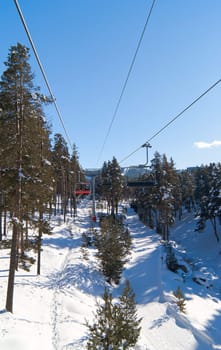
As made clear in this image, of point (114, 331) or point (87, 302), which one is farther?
point (87, 302)

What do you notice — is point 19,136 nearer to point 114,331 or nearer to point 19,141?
point 19,141

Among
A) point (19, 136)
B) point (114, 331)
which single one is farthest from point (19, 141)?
point (114, 331)

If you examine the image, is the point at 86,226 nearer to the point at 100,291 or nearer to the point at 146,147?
the point at 100,291

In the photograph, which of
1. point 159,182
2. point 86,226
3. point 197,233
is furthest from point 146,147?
point 197,233

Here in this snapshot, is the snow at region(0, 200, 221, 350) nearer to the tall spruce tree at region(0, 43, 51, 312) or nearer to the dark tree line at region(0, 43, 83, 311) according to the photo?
the dark tree line at region(0, 43, 83, 311)

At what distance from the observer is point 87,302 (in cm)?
1725

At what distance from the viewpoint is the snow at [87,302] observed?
36.7ft

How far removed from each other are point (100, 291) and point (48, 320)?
7360 mm

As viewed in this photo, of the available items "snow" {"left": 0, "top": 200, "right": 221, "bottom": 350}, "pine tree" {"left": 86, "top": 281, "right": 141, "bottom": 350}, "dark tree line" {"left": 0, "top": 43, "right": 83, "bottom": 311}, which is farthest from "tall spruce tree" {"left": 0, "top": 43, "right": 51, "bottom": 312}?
"pine tree" {"left": 86, "top": 281, "right": 141, "bottom": 350}

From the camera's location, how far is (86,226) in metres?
48.6

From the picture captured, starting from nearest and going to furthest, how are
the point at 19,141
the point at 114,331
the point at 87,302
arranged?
the point at 114,331, the point at 19,141, the point at 87,302

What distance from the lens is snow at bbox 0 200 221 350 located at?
11.2 metres

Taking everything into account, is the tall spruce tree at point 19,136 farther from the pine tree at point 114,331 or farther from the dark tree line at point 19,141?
the pine tree at point 114,331

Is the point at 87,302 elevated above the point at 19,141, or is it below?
below
